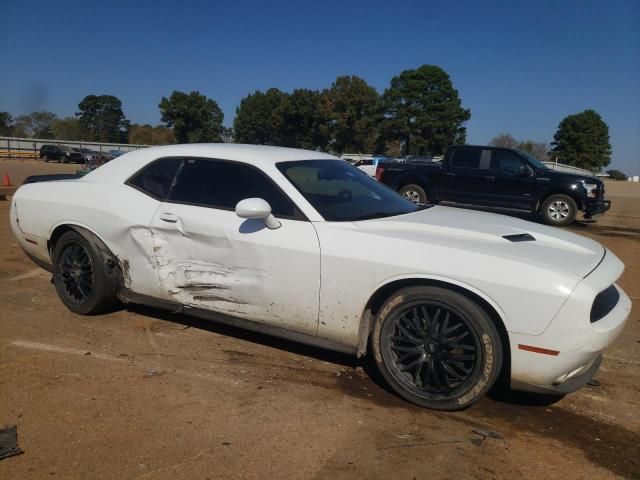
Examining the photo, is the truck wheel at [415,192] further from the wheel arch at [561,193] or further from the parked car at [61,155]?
the parked car at [61,155]

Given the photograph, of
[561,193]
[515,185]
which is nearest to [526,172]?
[515,185]

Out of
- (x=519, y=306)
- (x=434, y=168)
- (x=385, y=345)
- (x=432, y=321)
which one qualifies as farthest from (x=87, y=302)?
(x=434, y=168)

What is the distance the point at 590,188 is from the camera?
11.8 metres

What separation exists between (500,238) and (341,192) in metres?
1.23

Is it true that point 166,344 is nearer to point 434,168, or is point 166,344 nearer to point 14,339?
point 14,339

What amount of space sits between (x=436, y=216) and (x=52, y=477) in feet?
9.33

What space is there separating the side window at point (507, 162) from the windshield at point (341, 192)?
8.49 meters

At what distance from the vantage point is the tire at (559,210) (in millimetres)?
11766

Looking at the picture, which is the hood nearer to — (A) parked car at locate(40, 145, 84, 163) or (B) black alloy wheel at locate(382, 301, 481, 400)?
(B) black alloy wheel at locate(382, 301, 481, 400)

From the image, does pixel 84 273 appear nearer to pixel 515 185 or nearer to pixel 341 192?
pixel 341 192

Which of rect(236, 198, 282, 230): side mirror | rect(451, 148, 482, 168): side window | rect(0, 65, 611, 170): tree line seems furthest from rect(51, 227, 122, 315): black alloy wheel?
rect(0, 65, 611, 170): tree line

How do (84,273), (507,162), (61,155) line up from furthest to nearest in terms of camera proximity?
(61,155), (507,162), (84,273)

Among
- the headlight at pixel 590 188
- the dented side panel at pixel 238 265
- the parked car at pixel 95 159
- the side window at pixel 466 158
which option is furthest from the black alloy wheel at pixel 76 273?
the parked car at pixel 95 159

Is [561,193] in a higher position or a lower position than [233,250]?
higher
